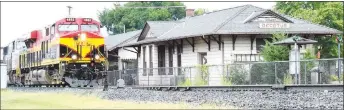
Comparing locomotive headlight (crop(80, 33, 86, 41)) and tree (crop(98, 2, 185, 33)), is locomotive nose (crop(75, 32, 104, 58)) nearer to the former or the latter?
locomotive headlight (crop(80, 33, 86, 41))

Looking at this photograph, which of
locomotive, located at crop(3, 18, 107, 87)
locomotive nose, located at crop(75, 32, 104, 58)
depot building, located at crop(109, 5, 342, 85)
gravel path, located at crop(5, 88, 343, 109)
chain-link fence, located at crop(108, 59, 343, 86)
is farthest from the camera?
locomotive nose, located at crop(75, 32, 104, 58)

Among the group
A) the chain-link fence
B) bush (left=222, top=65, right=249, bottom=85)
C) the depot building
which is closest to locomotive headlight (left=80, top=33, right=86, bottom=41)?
the depot building

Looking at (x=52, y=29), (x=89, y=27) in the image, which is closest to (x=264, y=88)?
(x=89, y=27)

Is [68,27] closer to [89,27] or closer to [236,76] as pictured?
[89,27]

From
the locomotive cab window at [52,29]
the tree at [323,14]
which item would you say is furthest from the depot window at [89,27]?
the tree at [323,14]

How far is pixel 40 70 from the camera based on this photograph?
32.8 metres

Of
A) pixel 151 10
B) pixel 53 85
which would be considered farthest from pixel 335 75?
pixel 151 10

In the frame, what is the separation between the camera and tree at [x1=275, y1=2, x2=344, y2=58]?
51.7 m

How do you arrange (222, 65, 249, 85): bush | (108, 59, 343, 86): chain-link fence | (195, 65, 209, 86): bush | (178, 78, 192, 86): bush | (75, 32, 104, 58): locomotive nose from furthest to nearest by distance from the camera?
(75, 32, 104, 58): locomotive nose → (178, 78, 192, 86): bush → (195, 65, 209, 86): bush → (222, 65, 249, 85): bush → (108, 59, 343, 86): chain-link fence

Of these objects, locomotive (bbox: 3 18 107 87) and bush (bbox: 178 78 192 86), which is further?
locomotive (bbox: 3 18 107 87)

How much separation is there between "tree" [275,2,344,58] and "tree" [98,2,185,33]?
2562 cm

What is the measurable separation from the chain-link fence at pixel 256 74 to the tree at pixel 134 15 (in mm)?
52754

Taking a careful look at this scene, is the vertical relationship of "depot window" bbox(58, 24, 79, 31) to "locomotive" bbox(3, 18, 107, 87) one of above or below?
above

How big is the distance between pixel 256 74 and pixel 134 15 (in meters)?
63.1
